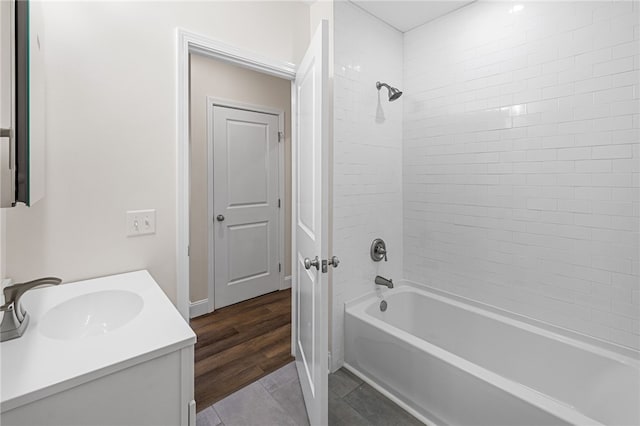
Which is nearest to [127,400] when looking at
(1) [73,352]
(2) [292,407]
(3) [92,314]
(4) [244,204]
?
(1) [73,352]

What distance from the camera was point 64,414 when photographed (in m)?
0.72

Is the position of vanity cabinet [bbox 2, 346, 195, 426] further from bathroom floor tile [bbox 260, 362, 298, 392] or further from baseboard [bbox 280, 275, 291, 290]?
baseboard [bbox 280, 275, 291, 290]

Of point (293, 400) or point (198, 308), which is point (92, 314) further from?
point (198, 308)

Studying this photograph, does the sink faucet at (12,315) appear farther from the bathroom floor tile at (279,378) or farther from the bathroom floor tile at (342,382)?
the bathroom floor tile at (342,382)

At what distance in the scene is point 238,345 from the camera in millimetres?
2322

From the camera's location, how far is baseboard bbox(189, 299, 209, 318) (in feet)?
9.12

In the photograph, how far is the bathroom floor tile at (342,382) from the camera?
6.01 ft

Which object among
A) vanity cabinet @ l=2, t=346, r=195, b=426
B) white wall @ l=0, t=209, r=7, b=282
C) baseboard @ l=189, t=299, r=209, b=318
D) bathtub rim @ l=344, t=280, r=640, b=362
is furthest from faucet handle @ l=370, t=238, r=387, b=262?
white wall @ l=0, t=209, r=7, b=282

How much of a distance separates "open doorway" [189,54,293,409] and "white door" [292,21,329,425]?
73cm

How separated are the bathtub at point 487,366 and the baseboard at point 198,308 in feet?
4.92

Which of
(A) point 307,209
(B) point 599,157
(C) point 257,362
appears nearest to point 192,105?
(A) point 307,209

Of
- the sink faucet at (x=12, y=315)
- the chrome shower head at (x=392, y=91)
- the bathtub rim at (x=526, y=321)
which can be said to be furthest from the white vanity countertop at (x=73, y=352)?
the chrome shower head at (x=392, y=91)

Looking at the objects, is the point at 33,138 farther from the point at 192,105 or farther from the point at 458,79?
the point at 458,79

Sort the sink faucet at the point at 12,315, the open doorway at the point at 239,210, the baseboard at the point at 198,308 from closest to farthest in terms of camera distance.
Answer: the sink faucet at the point at 12,315 → the open doorway at the point at 239,210 → the baseboard at the point at 198,308
